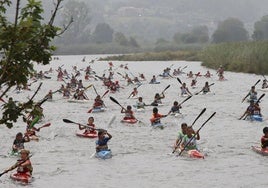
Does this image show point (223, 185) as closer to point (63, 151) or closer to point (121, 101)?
point (63, 151)

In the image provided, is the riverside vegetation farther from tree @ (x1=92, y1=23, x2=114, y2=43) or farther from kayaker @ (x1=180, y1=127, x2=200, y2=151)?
tree @ (x1=92, y1=23, x2=114, y2=43)

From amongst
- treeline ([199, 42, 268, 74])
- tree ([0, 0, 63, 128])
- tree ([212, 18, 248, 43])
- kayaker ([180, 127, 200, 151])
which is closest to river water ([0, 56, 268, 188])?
kayaker ([180, 127, 200, 151])

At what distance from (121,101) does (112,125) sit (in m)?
9.48

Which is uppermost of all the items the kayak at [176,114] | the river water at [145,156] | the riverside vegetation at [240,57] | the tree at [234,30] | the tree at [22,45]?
the tree at [234,30]

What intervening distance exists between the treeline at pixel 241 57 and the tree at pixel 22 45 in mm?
40315

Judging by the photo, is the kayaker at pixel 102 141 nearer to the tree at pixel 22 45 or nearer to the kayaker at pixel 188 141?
the kayaker at pixel 188 141

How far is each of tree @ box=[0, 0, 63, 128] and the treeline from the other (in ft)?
132

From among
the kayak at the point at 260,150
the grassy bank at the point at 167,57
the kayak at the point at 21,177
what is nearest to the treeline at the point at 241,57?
the grassy bank at the point at 167,57

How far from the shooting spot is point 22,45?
5441mm

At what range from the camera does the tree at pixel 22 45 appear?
5484 mm

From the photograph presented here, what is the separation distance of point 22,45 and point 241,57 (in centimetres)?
4490

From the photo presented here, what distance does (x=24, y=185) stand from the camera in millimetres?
13398

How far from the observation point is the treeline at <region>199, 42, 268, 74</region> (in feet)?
148

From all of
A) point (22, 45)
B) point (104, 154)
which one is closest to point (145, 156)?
point (104, 154)
